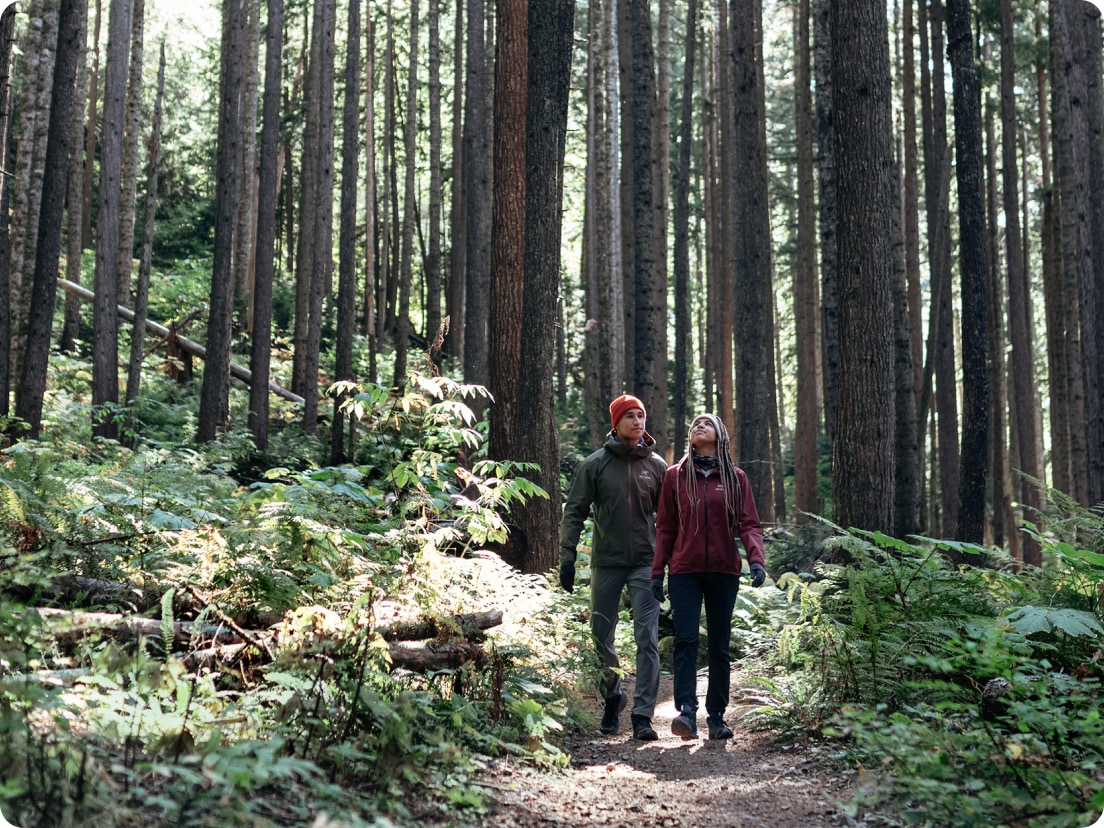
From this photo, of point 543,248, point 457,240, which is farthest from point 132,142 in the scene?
point 543,248

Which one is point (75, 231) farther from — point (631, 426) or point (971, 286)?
point (631, 426)

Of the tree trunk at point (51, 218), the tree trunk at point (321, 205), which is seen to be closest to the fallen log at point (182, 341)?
the tree trunk at point (321, 205)

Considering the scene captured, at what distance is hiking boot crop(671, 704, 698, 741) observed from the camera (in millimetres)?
6637

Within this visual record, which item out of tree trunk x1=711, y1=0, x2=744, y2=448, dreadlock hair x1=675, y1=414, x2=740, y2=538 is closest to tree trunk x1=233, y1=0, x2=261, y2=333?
tree trunk x1=711, y1=0, x2=744, y2=448

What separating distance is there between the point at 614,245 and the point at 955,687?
15640 mm

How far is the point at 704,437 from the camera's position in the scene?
7.02 metres

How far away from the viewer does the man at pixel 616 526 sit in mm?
7238

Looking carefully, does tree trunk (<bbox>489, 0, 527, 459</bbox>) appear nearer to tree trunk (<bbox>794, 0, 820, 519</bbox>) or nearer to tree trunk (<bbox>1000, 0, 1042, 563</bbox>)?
tree trunk (<bbox>794, 0, 820, 519</bbox>)

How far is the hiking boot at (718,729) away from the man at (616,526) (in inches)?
19.9

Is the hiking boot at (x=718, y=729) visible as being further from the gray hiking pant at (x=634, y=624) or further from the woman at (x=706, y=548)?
the gray hiking pant at (x=634, y=624)

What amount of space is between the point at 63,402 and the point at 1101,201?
20840 mm

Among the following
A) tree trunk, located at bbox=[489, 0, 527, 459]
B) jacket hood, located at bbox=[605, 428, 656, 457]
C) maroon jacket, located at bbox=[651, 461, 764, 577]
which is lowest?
maroon jacket, located at bbox=[651, 461, 764, 577]

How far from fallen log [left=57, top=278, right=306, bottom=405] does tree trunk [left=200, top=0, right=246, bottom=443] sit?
16.8 ft

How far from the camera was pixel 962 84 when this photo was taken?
13.4 meters
